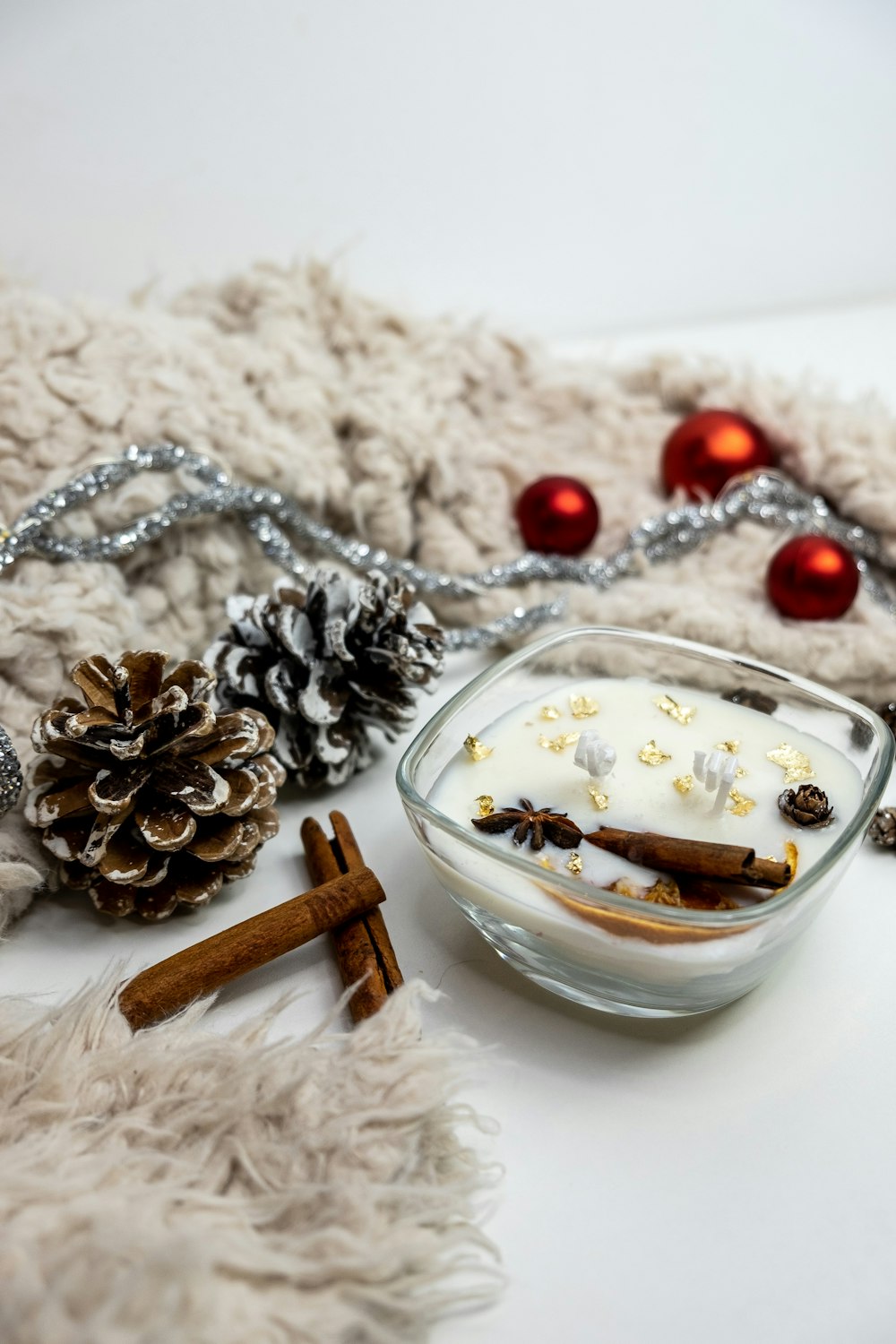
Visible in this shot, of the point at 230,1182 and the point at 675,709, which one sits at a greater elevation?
the point at 675,709

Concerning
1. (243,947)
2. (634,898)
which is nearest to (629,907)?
(634,898)

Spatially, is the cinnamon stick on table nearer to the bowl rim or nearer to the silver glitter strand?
the bowl rim

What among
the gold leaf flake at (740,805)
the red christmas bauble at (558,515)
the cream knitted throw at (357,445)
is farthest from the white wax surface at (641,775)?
the red christmas bauble at (558,515)

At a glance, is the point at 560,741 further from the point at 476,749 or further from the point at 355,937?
the point at 355,937

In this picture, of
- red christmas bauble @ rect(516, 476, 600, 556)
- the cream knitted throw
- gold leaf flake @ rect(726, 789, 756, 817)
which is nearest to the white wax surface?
gold leaf flake @ rect(726, 789, 756, 817)

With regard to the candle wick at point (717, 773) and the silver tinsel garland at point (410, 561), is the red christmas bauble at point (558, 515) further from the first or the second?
the candle wick at point (717, 773)

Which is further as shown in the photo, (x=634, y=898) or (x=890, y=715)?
(x=890, y=715)
